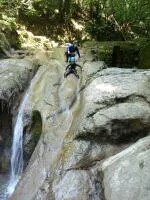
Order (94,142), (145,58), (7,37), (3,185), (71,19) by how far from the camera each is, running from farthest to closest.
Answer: (71,19) → (7,37) → (145,58) → (3,185) → (94,142)

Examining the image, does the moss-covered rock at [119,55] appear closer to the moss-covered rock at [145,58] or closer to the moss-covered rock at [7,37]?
the moss-covered rock at [145,58]

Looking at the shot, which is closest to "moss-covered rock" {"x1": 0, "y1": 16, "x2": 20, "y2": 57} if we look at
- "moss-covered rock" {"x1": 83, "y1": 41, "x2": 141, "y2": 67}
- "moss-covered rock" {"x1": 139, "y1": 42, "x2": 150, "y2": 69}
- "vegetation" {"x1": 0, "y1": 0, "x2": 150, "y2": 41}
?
"vegetation" {"x1": 0, "y1": 0, "x2": 150, "y2": 41}

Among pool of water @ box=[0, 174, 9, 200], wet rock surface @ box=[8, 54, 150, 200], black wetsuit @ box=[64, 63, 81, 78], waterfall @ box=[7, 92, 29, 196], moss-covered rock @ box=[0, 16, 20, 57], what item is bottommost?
pool of water @ box=[0, 174, 9, 200]

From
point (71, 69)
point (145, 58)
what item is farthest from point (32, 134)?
point (145, 58)

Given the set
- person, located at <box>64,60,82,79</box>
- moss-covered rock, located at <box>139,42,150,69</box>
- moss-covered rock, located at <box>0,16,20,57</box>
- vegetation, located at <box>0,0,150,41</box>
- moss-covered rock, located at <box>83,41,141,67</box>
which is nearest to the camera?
person, located at <box>64,60,82,79</box>

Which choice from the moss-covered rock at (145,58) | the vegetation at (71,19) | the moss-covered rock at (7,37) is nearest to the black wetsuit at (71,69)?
the moss-covered rock at (145,58)

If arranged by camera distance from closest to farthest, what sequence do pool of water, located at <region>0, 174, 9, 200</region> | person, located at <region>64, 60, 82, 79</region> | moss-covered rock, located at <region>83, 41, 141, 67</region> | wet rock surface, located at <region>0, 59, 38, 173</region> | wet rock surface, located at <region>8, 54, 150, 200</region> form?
1. wet rock surface, located at <region>8, 54, 150, 200</region>
2. pool of water, located at <region>0, 174, 9, 200</region>
3. wet rock surface, located at <region>0, 59, 38, 173</region>
4. person, located at <region>64, 60, 82, 79</region>
5. moss-covered rock, located at <region>83, 41, 141, 67</region>

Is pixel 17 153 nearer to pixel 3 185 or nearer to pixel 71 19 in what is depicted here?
pixel 3 185

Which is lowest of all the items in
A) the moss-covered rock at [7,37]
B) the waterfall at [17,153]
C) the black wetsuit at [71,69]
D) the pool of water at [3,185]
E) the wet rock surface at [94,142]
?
the pool of water at [3,185]

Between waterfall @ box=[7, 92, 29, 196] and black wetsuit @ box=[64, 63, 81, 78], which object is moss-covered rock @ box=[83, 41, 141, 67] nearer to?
black wetsuit @ box=[64, 63, 81, 78]

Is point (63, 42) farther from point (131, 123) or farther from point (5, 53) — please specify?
point (131, 123)

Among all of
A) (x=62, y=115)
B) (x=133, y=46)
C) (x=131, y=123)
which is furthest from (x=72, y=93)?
(x=133, y=46)

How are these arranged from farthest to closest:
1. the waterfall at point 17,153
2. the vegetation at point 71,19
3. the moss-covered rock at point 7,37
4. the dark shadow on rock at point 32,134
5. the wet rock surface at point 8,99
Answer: the vegetation at point 71,19
the moss-covered rock at point 7,37
the wet rock surface at point 8,99
the dark shadow on rock at point 32,134
the waterfall at point 17,153

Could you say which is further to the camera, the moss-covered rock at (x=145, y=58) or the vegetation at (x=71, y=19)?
the vegetation at (x=71, y=19)
